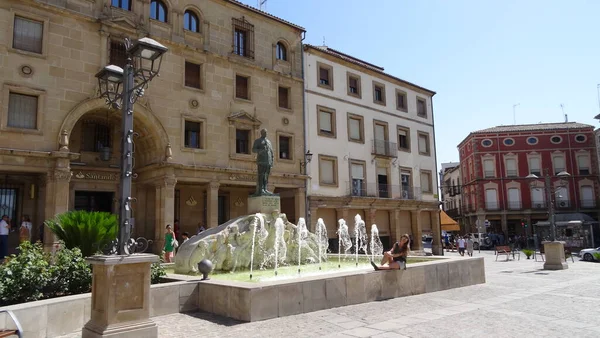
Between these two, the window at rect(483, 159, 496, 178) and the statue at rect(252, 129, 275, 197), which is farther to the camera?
the window at rect(483, 159, 496, 178)

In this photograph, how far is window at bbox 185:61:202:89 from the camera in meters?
18.9

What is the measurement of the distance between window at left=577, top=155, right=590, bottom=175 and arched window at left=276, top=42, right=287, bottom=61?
35.3m

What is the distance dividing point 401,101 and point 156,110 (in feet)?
60.1

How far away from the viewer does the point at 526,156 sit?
44688mm

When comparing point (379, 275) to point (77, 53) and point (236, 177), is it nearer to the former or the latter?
point (236, 177)

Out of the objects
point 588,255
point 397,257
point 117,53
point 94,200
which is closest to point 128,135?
point 397,257

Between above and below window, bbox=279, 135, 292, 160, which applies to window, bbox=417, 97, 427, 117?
above

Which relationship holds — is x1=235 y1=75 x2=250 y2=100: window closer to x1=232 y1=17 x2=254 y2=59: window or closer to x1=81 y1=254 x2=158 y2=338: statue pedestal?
x1=232 y1=17 x2=254 y2=59: window

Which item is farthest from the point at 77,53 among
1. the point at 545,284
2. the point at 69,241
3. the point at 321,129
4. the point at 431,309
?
the point at 545,284

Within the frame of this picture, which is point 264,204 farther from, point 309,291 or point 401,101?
point 401,101

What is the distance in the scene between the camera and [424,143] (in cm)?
3138

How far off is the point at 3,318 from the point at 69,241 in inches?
134

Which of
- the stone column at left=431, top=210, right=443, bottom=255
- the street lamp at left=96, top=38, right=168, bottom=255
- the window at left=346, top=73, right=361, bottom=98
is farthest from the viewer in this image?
the stone column at left=431, top=210, right=443, bottom=255

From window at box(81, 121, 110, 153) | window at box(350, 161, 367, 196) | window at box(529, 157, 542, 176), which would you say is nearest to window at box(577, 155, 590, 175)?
window at box(529, 157, 542, 176)
